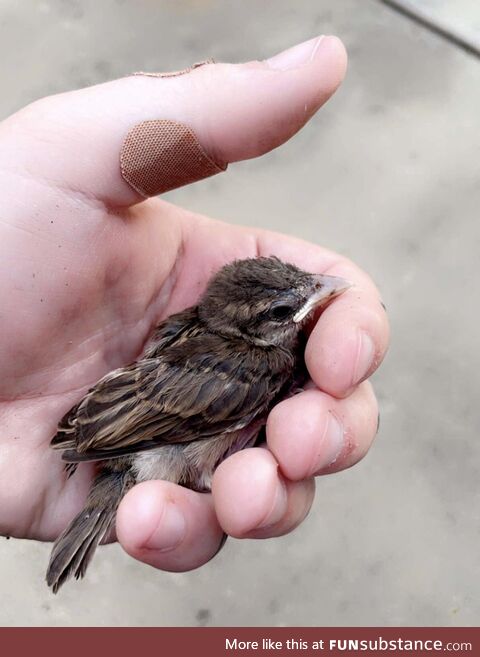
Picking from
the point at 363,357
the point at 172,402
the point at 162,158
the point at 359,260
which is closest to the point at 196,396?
the point at 172,402

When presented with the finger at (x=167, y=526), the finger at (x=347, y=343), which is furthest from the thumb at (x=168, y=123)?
the finger at (x=167, y=526)

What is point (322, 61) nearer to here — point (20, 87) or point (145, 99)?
point (145, 99)

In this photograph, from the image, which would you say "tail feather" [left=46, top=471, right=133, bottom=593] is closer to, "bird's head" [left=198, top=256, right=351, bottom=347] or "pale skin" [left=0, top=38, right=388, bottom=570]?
"pale skin" [left=0, top=38, right=388, bottom=570]

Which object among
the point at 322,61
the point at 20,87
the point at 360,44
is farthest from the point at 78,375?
the point at 360,44

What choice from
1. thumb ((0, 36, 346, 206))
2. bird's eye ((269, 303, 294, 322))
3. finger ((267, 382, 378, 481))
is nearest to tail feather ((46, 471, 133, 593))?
finger ((267, 382, 378, 481))

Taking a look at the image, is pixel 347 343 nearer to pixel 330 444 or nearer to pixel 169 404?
pixel 330 444

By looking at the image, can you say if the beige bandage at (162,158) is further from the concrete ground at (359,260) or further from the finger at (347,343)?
the concrete ground at (359,260)

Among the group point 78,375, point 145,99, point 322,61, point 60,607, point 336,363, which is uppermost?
point 322,61
